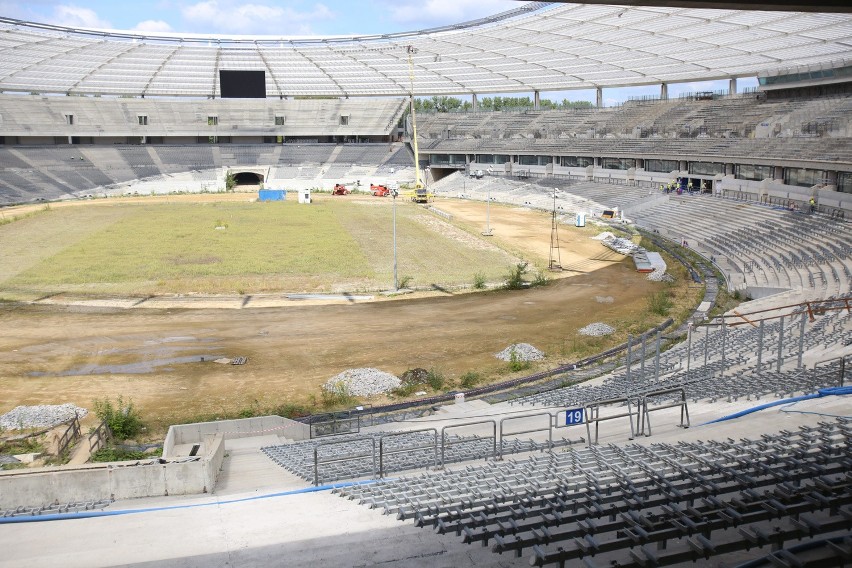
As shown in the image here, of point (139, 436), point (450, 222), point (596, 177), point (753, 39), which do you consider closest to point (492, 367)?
point (139, 436)

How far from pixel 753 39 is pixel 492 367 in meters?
50.2

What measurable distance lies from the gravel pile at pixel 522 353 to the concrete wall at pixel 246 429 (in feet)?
28.9

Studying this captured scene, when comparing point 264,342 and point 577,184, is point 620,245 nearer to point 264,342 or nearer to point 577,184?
point 264,342

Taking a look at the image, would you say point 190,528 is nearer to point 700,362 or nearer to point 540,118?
point 700,362

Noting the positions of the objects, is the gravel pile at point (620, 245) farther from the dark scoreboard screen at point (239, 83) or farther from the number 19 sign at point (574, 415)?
the dark scoreboard screen at point (239, 83)

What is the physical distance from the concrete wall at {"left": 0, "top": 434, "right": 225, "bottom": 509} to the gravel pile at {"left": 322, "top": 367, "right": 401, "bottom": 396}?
8.50 m

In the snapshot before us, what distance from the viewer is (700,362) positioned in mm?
20062

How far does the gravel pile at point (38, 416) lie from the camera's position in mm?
17297

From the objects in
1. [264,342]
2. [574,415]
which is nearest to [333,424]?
[574,415]

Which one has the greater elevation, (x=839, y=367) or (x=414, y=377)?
(x=839, y=367)

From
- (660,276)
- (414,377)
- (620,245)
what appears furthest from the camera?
(620,245)

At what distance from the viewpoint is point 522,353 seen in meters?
23.8

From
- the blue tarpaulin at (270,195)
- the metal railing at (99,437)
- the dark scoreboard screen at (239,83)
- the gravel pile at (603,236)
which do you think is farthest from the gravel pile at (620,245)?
the dark scoreboard screen at (239,83)

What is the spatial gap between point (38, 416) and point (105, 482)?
7661 millimetres
